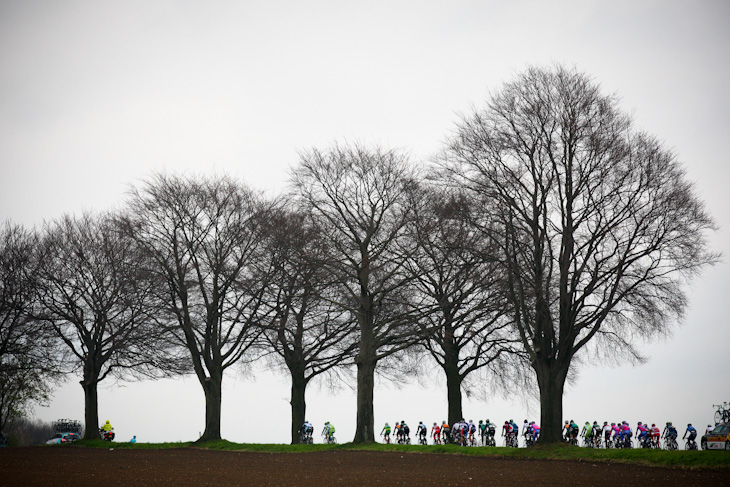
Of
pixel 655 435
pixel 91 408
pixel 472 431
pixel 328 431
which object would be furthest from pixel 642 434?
pixel 91 408

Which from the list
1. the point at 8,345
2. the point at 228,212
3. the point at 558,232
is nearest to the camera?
the point at 558,232

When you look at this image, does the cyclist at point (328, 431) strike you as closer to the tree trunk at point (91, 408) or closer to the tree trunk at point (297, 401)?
the tree trunk at point (297, 401)

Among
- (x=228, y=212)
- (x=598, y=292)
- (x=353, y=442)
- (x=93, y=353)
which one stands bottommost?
(x=353, y=442)

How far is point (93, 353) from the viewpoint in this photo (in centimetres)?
4256

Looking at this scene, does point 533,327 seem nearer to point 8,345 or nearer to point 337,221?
point 337,221

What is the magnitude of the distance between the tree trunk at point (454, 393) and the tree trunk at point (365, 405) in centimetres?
380

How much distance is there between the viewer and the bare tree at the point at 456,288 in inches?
1153

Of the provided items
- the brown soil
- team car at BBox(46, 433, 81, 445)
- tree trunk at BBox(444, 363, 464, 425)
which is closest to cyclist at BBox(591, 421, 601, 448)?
tree trunk at BBox(444, 363, 464, 425)

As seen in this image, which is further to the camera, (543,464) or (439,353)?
(439,353)

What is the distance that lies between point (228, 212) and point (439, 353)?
13112 millimetres

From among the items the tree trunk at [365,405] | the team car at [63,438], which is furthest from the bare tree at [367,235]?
the team car at [63,438]

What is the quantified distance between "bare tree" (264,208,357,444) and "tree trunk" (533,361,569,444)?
10.4 meters

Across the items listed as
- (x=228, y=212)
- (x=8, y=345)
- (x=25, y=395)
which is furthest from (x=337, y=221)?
(x=25, y=395)

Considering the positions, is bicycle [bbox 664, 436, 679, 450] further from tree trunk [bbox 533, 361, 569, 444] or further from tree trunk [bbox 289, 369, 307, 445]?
tree trunk [bbox 289, 369, 307, 445]
